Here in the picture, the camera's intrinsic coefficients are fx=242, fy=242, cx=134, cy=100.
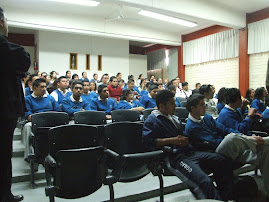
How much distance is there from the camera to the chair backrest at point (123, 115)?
326 centimetres

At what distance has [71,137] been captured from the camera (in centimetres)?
210

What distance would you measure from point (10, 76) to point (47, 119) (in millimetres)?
1146

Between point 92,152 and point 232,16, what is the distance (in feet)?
26.2

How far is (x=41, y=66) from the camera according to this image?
32.9 feet

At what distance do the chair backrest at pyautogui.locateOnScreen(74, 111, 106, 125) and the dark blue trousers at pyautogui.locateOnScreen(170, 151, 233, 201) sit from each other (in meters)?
1.35

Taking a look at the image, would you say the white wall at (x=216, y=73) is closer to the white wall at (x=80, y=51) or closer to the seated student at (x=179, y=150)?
the white wall at (x=80, y=51)

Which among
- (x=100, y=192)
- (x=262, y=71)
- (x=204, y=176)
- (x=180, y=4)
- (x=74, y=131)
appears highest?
(x=180, y=4)

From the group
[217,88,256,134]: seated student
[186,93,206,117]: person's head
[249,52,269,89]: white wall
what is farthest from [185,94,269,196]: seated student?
[249,52,269,89]: white wall

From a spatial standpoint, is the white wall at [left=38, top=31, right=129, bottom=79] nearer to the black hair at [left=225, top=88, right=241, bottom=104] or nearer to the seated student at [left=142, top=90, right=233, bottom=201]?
the black hair at [left=225, top=88, right=241, bottom=104]

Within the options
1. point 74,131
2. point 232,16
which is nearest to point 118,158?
point 74,131

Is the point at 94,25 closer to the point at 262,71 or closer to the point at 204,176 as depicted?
the point at 262,71

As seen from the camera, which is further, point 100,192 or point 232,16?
point 232,16

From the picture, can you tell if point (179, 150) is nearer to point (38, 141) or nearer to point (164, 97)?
point (164, 97)

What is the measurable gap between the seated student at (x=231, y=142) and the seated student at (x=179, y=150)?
0.31 ft
